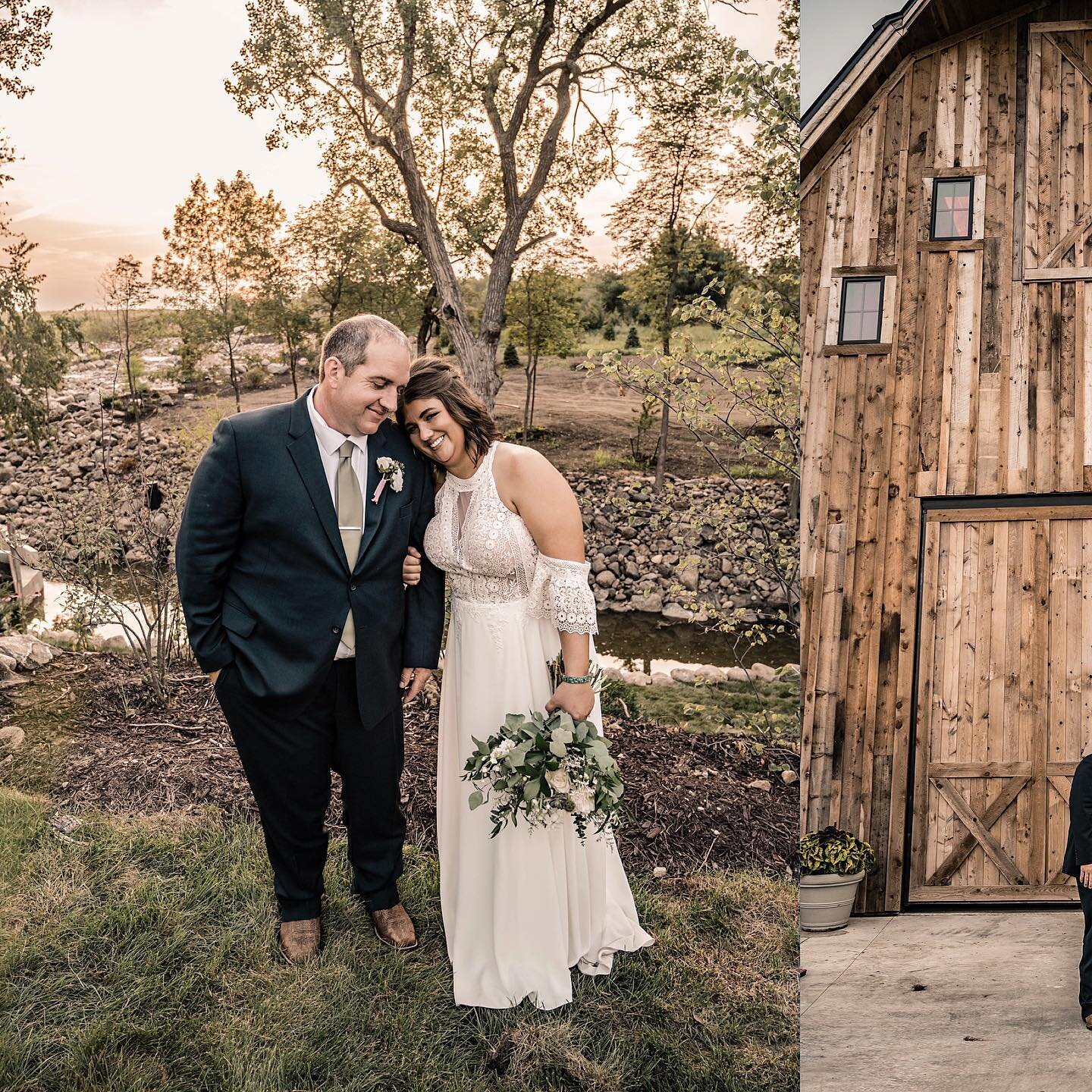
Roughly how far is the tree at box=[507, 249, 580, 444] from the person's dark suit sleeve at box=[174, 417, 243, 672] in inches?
34.5

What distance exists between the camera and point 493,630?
2.20 meters

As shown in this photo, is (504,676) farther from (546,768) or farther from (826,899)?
(826,899)

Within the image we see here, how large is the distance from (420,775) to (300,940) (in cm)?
56

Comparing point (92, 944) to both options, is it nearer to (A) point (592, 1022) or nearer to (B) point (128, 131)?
(A) point (592, 1022)

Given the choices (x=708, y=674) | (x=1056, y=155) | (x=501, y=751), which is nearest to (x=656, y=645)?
(x=708, y=674)

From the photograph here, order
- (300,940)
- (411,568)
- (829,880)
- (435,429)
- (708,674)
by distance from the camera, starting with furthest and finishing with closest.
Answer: (829,880) < (708,674) < (300,940) < (411,568) < (435,429)

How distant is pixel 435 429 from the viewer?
210cm

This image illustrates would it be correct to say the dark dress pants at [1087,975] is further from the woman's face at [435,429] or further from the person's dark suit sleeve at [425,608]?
the woman's face at [435,429]

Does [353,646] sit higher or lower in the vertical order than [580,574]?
lower

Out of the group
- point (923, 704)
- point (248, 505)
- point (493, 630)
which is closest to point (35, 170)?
point (248, 505)

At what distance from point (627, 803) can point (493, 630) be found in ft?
2.93

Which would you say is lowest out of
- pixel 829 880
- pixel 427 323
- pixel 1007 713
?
pixel 829 880

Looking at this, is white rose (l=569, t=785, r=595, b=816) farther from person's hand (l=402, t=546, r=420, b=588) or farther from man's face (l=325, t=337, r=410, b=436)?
man's face (l=325, t=337, r=410, b=436)

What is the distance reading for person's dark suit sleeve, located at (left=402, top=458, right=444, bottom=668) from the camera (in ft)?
7.25
